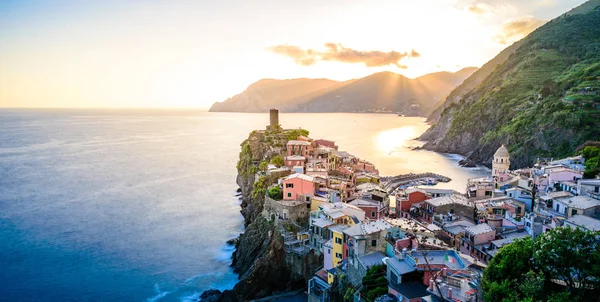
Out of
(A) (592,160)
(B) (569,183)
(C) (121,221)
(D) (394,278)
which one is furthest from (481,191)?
(C) (121,221)

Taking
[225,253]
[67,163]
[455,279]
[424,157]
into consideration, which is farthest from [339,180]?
[67,163]

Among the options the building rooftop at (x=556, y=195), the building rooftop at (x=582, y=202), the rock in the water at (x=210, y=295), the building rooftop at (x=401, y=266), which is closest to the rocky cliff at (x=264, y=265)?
the rock in the water at (x=210, y=295)

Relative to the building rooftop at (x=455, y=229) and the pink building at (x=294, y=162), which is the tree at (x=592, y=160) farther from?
the pink building at (x=294, y=162)

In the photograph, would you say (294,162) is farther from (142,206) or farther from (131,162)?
(131,162)

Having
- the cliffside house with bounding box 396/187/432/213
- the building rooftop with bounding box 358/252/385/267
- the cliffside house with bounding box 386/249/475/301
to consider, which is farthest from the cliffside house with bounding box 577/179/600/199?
the building rooftop with bounding box 358/252/385/267

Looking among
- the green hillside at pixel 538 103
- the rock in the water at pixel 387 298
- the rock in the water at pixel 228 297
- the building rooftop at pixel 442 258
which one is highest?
the green hillside at pixel 538 103

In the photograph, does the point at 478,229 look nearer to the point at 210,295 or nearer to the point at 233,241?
the point at 210,295
